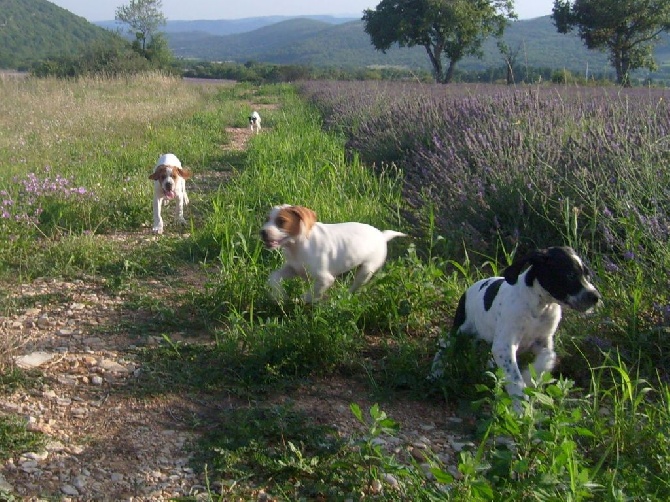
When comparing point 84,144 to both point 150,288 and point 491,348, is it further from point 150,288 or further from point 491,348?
point 491,348

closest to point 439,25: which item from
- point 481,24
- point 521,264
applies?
point 481,24

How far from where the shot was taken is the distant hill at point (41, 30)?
2832 inches

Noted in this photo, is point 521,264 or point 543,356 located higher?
point 521,264

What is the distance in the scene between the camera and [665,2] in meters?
32.7

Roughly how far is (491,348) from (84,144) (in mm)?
8508

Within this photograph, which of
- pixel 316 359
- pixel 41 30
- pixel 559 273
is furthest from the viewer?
pixel 41 30

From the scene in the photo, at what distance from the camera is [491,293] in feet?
10.1

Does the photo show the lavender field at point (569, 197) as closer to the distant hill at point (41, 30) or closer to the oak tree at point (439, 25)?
the oak tree at point (439, 25)

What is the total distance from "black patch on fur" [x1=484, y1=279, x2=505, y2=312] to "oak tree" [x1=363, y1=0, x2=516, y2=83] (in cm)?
3779

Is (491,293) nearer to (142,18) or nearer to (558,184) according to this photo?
(558,184)

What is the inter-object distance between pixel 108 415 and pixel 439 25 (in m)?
40.7

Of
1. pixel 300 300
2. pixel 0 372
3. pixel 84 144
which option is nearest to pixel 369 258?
pixel 300 300

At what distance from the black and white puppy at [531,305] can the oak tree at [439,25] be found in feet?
125

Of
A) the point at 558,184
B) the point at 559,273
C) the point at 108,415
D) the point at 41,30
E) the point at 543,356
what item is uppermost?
the point at 41,30
